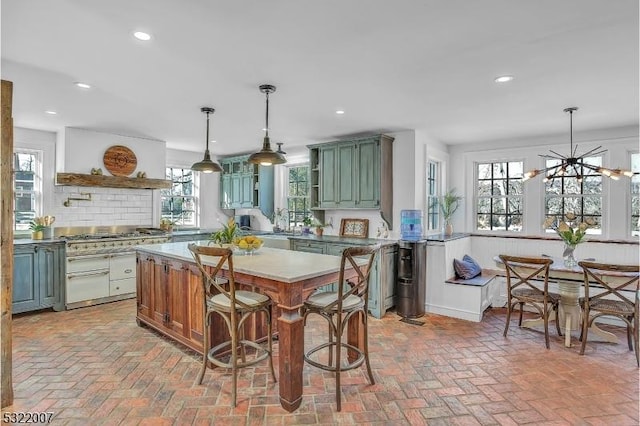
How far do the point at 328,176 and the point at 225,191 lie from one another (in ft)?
8.93

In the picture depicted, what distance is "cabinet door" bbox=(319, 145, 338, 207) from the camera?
5352mm

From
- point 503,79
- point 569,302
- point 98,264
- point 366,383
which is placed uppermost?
point 503,79

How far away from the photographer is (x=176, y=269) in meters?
→ 3.41

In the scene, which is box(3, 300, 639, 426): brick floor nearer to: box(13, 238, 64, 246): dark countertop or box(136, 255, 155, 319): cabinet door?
box(136, 255, 155, 319): cabinet door

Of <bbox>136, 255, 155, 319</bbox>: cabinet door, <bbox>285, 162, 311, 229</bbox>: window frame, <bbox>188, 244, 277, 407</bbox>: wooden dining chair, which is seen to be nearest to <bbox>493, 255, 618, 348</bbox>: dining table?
<bbox>188, 244, 277, 407</bbox>: wooden dining chair

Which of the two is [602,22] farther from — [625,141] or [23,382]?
[23,382]

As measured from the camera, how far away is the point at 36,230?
477 cm

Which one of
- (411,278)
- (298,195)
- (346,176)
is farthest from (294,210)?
(411,278)

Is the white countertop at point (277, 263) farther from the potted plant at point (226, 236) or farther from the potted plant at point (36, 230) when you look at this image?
the potted plant at point (36, 230)

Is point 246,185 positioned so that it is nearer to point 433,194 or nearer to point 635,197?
A: point 433,194

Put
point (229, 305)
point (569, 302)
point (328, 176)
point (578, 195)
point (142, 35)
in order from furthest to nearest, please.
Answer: point (328, 176), point (578, 195), point (569, 302), point (229, 305), point (142, 35)

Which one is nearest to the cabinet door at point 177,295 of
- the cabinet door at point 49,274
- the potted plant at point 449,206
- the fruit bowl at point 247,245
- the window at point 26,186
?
the fruit bowl at point 247,245

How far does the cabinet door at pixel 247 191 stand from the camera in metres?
6.71

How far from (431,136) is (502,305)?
265cm
